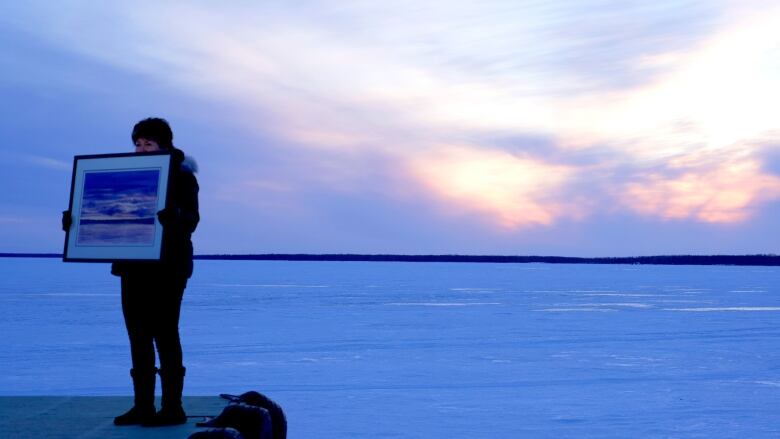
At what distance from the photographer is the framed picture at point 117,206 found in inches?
173

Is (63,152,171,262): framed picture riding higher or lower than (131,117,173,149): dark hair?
lower

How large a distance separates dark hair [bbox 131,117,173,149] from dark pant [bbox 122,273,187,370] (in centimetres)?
79

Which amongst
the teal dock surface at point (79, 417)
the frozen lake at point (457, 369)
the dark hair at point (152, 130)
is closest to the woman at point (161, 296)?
the dark hair at point (152, 130)

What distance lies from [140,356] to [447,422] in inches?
167

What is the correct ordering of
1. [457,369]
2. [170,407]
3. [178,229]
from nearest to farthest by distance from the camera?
[178,229]
[170,407]
[457,369]

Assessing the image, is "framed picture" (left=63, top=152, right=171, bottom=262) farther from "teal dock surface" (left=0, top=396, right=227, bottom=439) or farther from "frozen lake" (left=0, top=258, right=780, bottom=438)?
"frozen lake" (left=0, top=258, right=780, bottom=438)

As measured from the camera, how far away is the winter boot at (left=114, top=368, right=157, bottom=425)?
4539 mm

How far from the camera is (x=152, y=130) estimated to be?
4598mm

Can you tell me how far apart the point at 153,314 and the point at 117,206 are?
653 millimetres

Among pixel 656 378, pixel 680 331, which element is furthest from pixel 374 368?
pixel 680 331

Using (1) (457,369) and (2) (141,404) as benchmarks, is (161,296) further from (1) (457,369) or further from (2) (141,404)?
(1) (457,369)

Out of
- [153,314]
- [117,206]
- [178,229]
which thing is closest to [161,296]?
[153,314]

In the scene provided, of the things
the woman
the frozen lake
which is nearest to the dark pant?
the woman

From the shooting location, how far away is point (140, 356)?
468cm
